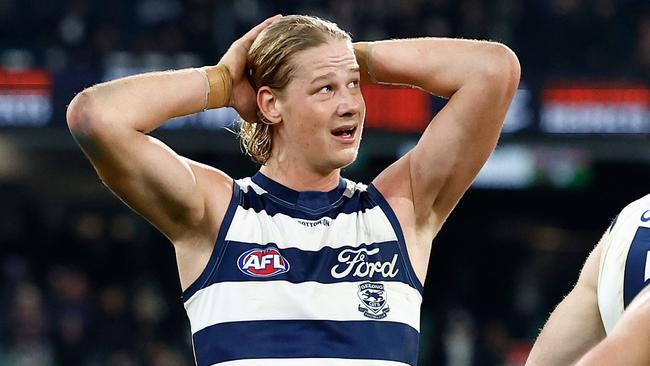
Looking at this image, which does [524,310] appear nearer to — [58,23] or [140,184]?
[58,23]

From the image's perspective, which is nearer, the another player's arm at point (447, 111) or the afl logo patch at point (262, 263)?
the afl logo patch at point (262, 263)

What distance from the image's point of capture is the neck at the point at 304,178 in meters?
3.57

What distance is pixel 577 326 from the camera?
3.16 metres

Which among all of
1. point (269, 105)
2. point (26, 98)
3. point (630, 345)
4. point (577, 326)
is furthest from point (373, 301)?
point (26, 98)

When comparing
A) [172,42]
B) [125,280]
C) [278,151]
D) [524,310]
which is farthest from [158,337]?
[278,151]

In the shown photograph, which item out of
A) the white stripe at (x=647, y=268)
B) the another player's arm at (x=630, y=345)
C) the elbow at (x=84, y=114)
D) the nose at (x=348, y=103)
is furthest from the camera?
the nose at (x=348, y=103)

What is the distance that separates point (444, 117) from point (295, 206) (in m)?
0.49

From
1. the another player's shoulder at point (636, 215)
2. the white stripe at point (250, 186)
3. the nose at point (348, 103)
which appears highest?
the nose at point (348, 103)

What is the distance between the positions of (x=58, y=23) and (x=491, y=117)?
33.3ft

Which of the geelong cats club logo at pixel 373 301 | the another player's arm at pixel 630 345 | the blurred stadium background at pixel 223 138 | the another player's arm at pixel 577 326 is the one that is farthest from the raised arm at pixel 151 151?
the blurred stadium background at pixel 223 138

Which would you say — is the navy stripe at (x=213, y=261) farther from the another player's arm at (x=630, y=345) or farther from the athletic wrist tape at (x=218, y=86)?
the another player's arm at (x=630, y=345)

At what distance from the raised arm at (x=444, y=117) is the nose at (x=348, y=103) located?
0.63 ft

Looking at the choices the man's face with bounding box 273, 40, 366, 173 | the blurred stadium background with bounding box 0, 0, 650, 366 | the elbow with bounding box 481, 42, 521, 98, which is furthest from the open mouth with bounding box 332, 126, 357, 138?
the blurred stadium background with bounding box 0, 0, 650, 366

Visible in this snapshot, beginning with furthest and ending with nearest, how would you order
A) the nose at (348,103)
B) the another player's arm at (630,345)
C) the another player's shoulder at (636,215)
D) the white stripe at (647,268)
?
the nose at (348,103) < the another player's shoulder at (636,215) < the white stripe at (647,268) < the another player's arm at (630,345)
